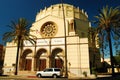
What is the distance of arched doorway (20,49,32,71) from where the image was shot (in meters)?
42.5

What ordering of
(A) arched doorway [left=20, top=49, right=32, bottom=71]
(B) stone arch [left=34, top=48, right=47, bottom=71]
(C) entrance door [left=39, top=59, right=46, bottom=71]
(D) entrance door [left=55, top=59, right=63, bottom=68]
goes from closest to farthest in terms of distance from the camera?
(D) entrance door [left=55, top=59, right=63, bottom=68]
(C) entrance door [left=39, top=59, right=46, bottom=71]
(B) stone arch [left=34, top=48, right=47, bottom=71]
(A) arched doorway [left=20, top=49, right=32, bottom=71]

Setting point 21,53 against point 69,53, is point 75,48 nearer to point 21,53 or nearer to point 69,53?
point 69,53

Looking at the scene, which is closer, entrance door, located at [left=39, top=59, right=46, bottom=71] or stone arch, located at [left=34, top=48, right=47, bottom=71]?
entrance door, located at [left=39, top=59, right=46, bottom=71]

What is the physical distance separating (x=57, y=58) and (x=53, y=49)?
2541mm

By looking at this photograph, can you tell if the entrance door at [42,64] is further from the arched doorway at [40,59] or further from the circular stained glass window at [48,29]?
the circular stained glass window at [48,29]

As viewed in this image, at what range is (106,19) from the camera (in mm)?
31312

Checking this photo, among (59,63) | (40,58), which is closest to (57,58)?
(59,63)

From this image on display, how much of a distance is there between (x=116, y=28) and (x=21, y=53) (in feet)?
80.9

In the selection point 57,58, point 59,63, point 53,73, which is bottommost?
point 53,73

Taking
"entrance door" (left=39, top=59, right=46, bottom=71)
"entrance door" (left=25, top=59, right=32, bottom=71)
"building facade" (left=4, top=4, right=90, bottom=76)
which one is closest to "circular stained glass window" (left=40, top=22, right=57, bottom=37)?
"building facade" (left=4, top=4, right=90, bottom=76)

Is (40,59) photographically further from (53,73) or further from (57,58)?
(53,73)

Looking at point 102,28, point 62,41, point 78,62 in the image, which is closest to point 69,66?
point 78,62

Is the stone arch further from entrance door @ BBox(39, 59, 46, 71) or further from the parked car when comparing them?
the parked car

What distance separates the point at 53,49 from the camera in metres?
40.2
